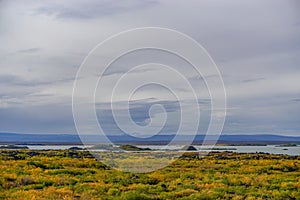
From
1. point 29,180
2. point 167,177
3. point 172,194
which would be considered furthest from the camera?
point 167,177

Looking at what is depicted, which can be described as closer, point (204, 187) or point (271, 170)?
point (204, 187)

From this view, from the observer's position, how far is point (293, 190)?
2020 cm

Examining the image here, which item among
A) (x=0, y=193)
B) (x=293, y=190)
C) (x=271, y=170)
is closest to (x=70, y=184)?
(x=0, y=193)

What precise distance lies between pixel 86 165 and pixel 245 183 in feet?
48.8

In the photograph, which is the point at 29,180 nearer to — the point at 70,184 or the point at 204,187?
the point at 70,184

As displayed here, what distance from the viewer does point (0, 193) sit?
59.1 ft

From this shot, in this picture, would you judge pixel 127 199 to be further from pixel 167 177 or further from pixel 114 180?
pixel 167 177

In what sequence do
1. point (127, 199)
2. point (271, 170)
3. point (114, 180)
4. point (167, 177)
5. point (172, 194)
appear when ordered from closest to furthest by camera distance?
point (127, 199) → point (172, 194) → point (114, 180) → point (167, 177) → point (271, 170)

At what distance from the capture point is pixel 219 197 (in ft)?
58.9

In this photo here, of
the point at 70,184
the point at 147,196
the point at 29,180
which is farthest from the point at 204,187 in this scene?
the point at 29,180

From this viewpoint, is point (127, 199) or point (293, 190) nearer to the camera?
point (127, 199)

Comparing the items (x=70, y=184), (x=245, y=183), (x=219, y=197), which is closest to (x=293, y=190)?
(x=245, y=183)

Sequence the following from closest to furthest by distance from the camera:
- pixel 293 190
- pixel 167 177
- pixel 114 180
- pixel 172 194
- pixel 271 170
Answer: pixel 172 194, pixel 293 190, pixel 114 180, pixel 167 177, pixel 271 170

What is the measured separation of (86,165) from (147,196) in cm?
1669
